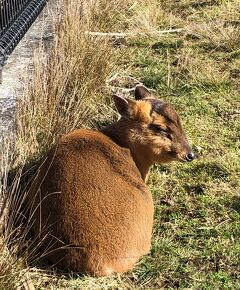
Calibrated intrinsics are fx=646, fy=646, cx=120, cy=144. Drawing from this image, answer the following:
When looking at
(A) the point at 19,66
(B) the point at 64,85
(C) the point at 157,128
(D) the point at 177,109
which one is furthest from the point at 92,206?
(D) the point at 177,109

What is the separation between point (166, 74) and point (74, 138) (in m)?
2.96

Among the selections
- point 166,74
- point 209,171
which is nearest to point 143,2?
point 166,74

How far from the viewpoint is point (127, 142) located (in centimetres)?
479

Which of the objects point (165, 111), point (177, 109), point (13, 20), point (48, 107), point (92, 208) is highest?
point (13, 20)

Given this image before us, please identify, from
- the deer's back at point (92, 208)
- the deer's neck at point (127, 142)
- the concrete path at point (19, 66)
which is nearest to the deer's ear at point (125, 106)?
the deer's neck at point (127, 142)

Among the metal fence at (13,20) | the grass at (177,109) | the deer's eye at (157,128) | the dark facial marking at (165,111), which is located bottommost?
the grass at (177,109)

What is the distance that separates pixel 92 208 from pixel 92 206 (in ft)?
0.05

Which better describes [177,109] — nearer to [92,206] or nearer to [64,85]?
[64,85]

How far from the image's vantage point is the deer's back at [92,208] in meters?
3.96

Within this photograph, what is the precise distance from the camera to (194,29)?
8352 millimetres

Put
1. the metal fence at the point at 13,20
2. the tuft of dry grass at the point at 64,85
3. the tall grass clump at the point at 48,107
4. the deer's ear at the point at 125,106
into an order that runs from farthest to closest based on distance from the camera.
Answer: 1. the metal fence at the point at 13,20
2. the tuft of dry grass at the point at 64,85
3. the deer's ear at the point at 125,106
4. the tall grass clump at the point at 48,107

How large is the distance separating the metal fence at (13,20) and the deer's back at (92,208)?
1533mm

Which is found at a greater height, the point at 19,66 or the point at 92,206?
the point at 19,66

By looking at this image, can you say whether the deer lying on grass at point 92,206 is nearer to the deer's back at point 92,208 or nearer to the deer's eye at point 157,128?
the deer's back at point 92,208
